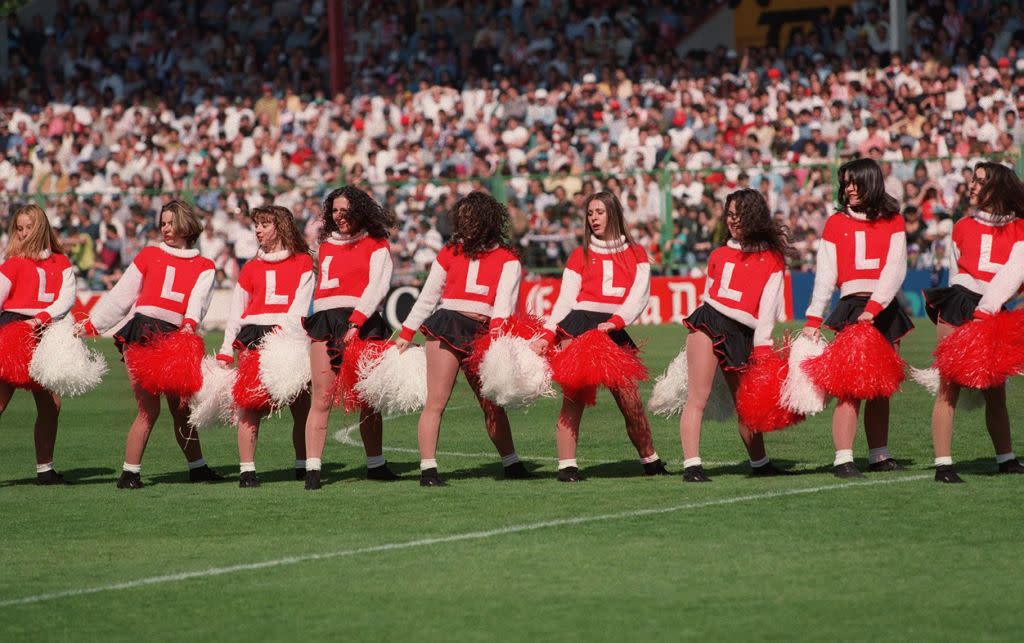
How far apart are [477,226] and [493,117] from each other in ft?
61.4

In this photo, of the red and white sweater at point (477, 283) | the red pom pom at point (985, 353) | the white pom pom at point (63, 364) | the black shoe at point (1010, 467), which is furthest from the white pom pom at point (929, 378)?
the white pom pom at point (63, 364)

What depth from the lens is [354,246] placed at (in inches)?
352

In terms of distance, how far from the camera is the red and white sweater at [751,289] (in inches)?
336

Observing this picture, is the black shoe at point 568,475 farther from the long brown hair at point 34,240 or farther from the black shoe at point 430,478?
the long brown hair at point 34,240

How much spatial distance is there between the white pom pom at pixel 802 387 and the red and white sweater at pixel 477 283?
5.18 feet

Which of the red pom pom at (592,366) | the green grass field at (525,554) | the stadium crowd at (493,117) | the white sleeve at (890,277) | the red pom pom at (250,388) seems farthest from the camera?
the stadium crowd at (493,117)

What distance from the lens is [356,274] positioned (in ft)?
29.2

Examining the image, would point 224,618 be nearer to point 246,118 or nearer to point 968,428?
point 968,428

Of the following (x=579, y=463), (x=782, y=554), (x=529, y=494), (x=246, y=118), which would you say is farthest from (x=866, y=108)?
(x=782, y=554)

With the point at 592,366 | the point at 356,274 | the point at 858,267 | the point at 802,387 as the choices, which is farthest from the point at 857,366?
the point at 356,274

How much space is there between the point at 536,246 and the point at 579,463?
1336cm

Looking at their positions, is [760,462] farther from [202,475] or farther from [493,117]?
[493,117]

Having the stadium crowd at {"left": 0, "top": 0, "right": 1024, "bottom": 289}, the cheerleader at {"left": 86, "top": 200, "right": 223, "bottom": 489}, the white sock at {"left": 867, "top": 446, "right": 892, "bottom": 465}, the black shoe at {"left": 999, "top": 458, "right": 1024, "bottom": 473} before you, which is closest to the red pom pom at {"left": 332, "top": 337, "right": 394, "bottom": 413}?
the cheerleader at {"left": 86, "top": 200, "right": 223, "bottom": 489}

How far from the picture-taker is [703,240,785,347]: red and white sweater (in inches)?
336
